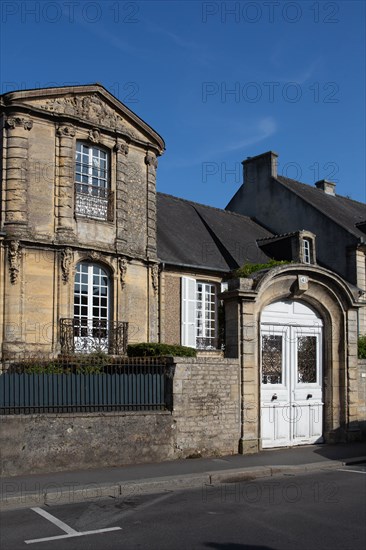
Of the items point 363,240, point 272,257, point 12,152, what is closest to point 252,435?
point 12,152

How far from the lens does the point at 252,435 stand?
13906 millimetres

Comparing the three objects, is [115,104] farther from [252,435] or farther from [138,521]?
[138,521]

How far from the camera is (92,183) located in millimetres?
18812

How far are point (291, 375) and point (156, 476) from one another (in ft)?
17.0

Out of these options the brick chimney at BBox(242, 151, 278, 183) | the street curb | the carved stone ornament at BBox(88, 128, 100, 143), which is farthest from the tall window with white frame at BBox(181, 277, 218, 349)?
the brick chimney at BBox(242, 151, 278, 183)

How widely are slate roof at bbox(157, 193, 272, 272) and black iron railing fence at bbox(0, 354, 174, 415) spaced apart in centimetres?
764

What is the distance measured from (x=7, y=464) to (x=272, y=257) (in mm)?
16304

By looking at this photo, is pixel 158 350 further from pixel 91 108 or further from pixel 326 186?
pixel 326 186

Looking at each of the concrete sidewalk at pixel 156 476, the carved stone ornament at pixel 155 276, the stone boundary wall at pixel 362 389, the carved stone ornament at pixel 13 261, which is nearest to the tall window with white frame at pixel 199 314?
the carved stone ornament at pixel 155 276

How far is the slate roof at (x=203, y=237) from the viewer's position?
21.7m

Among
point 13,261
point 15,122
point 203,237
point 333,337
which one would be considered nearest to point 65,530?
point 333,337

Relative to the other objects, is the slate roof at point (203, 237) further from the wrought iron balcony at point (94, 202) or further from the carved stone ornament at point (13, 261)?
the carved stone ornament at point (13, 261)

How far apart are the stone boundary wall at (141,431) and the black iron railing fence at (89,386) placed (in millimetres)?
233

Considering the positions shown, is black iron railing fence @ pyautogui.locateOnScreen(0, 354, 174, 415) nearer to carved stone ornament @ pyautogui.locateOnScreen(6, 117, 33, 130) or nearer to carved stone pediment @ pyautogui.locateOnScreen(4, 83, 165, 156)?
carved stone ornament @ pyautogui.locateOnScreen(6, 117, 33, 130)
